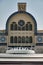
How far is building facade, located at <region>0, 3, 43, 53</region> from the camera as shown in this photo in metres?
1.91

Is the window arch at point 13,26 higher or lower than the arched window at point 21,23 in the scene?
lower

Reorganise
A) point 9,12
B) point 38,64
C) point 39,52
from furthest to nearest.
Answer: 1. point 9,12
2. point 39,52
3. point 38,64

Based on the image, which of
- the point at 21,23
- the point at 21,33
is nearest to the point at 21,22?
the point at 21,23

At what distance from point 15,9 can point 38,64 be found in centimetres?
86

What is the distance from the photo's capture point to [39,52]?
1.87 m

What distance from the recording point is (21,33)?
1931 mm

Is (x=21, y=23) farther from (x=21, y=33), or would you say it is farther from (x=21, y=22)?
(x=21, y=33)

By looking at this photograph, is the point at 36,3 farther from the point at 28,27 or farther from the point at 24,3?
the point at 28,27

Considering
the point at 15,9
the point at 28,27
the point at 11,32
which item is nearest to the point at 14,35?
the point at 11,32

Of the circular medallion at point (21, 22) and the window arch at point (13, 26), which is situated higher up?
the circular medallion at point (21, 22)

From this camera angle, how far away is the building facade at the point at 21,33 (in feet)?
6.26

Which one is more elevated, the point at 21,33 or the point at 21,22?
the point at 21,22

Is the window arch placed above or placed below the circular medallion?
below

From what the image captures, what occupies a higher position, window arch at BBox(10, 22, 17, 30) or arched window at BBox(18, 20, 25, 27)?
arched window at BBox(18, 20, 25, 27)
